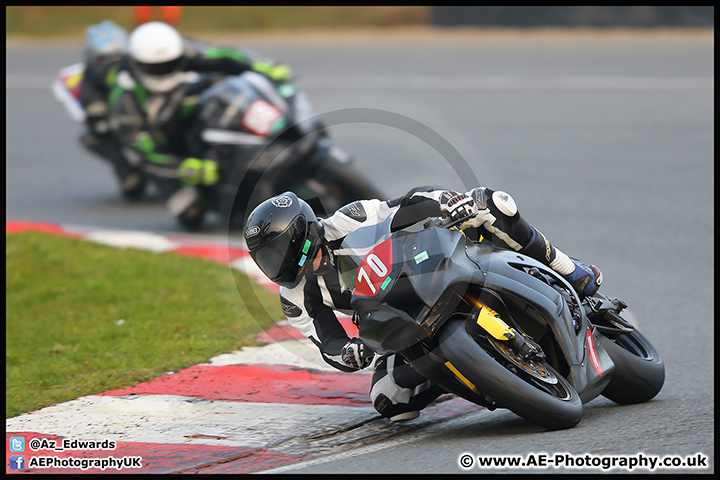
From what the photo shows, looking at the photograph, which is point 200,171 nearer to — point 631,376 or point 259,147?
point 259,147

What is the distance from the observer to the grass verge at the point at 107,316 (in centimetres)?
558

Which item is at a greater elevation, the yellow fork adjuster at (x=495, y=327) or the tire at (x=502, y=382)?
the yellow fork adjuster at (x=495, y=327)

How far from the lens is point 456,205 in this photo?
432 cm

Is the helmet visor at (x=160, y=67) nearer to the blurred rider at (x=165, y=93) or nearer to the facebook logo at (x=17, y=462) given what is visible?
the blurred rider at (x=165, y=93)

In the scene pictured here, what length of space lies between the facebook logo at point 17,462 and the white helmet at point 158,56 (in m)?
5.62

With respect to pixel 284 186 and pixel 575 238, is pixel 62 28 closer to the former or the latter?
pixel 284 186

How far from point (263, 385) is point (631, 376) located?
2.12 m

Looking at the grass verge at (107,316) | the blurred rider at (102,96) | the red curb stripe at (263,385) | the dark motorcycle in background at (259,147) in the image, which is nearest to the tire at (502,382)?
the red curb stripe at (263,385)

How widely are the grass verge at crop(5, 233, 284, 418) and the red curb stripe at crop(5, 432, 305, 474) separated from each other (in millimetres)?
778

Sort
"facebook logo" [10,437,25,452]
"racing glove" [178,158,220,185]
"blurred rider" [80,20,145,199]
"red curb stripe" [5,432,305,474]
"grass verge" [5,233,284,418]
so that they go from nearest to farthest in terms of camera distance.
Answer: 1. "red curb stripe" [5,432,305,474]
2. "facebook logo" [10,437,25,452]
3. "grass verge" [5,233,284,418]
4. "racing glove" [178,158,220,185]
5. "blurred rider" [80,20,145,199]

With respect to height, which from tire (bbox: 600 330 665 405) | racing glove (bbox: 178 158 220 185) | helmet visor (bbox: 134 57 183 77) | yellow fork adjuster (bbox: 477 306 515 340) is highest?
helmet visor (bbox: 134 57 183 77)

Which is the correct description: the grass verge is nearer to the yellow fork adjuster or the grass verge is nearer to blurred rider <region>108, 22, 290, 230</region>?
blurred rider <region>108, 22, 290, 230</region>

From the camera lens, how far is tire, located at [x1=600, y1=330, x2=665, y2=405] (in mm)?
4793

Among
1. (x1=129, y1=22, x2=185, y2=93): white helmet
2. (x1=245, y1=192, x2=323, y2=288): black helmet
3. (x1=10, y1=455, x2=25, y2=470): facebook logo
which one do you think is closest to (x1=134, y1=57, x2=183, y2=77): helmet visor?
(x1=129, y1=22, x2=185, y2=93): white helmet
